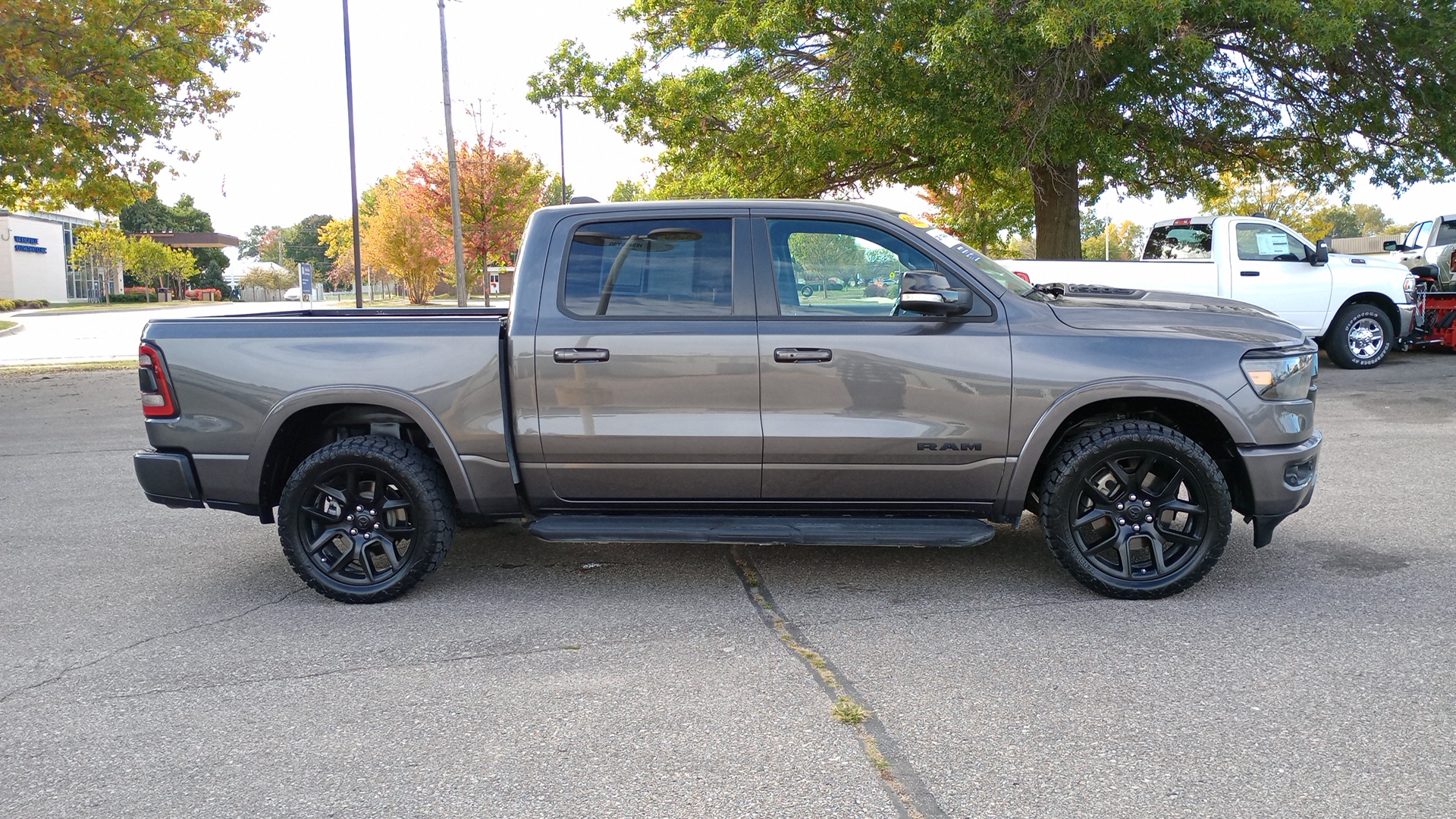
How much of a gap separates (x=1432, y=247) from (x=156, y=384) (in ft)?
62.4

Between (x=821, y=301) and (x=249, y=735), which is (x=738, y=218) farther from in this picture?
(x=249, y=735)

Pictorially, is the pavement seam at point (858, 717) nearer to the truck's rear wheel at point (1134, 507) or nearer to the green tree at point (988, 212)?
the truck's rear wheel at point (1134, 507)

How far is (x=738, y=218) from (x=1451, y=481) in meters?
5.55

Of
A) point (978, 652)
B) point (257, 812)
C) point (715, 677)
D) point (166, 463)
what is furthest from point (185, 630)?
point (978, 652)

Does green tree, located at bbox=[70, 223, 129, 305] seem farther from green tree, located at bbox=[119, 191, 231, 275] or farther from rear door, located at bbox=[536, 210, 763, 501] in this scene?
rear door, located at bbox=[536, 210, 763, 501]

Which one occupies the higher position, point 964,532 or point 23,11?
point 23,11

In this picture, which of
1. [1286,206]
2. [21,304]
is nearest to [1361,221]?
[1286,206]

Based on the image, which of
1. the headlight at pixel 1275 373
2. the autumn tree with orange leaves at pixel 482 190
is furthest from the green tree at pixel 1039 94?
the autumn tree with orange leaves at pixel 482 190

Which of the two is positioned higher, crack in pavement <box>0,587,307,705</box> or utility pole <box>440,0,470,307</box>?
utility pole <box>440,0,470,307</box>

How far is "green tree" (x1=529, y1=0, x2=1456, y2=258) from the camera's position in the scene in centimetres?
1318

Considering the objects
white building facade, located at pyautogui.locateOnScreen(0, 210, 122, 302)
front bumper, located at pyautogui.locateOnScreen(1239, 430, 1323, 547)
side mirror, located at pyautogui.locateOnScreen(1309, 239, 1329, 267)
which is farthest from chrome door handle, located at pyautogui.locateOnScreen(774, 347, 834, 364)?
white building facade, located at pyautogui.locateOnScreen(0, 210, 122, 302)

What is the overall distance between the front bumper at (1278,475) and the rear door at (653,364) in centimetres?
219

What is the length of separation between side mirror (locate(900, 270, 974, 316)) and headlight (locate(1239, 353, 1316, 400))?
1.27 meters

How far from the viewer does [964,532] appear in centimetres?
466
